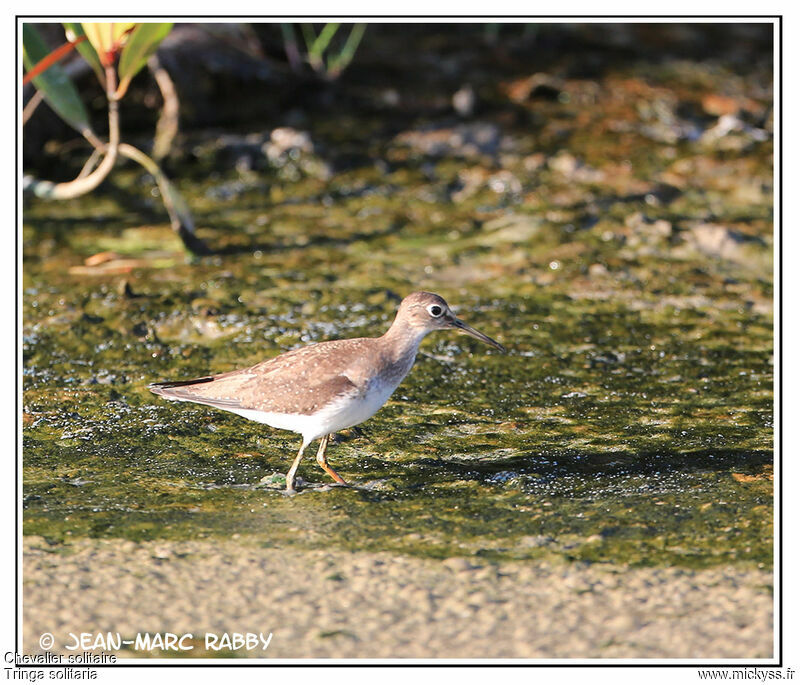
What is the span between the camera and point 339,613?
4.35m

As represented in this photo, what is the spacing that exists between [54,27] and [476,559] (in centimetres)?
696

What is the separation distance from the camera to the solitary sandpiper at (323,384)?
17.3 feet

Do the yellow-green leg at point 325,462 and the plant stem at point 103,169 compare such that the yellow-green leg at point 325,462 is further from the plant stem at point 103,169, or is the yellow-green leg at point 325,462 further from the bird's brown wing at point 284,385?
the plant stem at point 103,169

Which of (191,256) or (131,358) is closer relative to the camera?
(131,358)

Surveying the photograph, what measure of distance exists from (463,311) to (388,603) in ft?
10.7

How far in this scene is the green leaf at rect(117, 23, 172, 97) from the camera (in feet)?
22.7

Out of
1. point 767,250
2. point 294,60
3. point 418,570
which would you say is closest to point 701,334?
point 767,250

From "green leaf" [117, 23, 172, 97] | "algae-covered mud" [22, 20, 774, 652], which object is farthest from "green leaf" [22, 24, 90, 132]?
"algae-covered mud" [22, 20, 774, 652]

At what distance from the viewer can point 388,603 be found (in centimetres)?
441

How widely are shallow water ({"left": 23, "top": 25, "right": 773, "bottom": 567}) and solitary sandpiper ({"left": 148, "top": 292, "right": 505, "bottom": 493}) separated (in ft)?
0.97

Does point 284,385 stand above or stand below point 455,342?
above

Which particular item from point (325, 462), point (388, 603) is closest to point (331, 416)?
point (325, 462)

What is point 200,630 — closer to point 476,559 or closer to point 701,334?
point 476,559

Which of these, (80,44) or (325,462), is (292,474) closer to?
(325,462)
